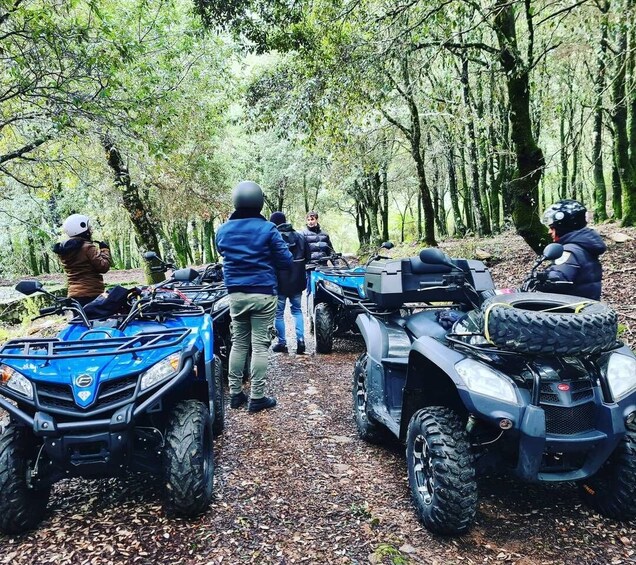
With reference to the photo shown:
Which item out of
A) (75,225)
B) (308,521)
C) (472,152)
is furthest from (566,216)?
(472,152)

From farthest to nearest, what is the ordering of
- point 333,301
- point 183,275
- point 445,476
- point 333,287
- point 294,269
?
1. point 333,301
2. point 333,287
3. point 294,269
4. point 183,275
5. point 445,476

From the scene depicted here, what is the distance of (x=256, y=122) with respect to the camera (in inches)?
408

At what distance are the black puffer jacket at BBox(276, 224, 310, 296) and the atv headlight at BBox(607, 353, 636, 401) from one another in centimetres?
449

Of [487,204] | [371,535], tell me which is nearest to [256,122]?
[371,535]

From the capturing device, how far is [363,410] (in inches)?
169

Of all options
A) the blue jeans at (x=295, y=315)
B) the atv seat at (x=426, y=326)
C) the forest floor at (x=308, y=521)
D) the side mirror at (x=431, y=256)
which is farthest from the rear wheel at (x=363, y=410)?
the blue jeans at (x=295, y=315)

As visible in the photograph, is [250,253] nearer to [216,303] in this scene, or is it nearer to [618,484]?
[216,303]

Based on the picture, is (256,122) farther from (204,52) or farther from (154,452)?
(154,452)

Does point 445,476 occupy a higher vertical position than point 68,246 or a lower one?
lower

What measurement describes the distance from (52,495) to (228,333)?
9.28ft

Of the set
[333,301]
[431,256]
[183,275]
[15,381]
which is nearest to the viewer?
[15,381]

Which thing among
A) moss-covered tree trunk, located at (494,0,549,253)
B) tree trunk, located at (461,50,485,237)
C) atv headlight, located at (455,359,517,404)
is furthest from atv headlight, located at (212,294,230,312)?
tree trunk, located at (461,50,485,237)

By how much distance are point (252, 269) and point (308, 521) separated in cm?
236

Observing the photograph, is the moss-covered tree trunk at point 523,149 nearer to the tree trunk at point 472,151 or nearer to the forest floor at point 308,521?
the forest floor at point 308,521
